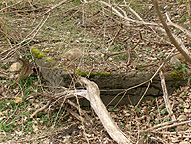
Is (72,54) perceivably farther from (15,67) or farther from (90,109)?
(15,67)

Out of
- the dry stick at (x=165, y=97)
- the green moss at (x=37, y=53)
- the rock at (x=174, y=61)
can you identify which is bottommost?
the dry stick at (x=165, y=97)

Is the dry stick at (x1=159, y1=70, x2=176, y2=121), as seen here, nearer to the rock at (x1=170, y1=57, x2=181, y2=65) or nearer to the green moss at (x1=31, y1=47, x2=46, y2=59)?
the rock at (x1=170, y1=57, x2=181, y2=65)

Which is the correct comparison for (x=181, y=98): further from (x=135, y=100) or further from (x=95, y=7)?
(x=95, y=7)

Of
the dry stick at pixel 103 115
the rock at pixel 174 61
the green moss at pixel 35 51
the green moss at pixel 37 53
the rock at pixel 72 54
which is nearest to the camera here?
the dry stick at pixel 103 115

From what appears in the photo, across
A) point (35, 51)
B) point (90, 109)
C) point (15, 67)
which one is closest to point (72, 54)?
point (35, 51)

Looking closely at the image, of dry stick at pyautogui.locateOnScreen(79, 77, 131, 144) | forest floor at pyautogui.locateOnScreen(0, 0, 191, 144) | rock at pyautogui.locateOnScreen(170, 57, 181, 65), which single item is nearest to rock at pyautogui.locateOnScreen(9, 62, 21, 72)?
forest floor at pyautogui.locateOnScreen(0, 0, 191, 144)

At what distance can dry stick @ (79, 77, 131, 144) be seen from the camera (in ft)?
9.64

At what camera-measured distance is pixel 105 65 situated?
13.0 feet

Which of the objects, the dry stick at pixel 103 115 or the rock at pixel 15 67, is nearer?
the dry stick at pixel 103 115

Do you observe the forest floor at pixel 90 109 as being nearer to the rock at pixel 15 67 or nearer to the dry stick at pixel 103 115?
the rock at pixel 15 67

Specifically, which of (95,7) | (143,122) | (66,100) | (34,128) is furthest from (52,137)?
(95,7)

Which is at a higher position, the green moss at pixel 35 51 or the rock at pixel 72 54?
the green moss at pixel 35 51

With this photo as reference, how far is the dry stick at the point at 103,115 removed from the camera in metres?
2.94

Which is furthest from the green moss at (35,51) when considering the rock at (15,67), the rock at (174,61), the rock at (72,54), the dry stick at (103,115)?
the rock at (174,61)
